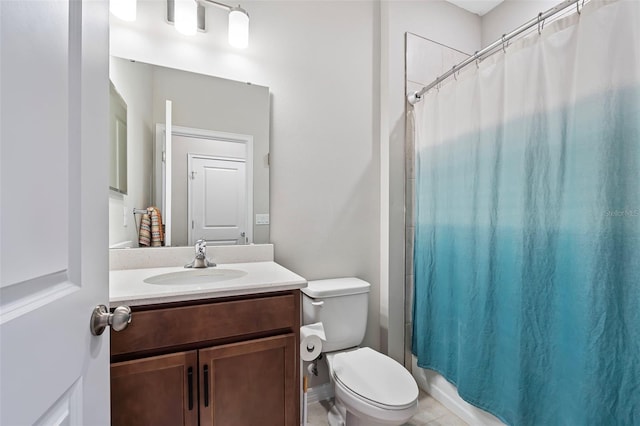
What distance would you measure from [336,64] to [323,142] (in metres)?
0.51

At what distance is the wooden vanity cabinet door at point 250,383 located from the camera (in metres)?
1.04

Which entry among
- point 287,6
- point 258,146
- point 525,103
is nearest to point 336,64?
point 287,6

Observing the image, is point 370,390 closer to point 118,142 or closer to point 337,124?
point 337,124

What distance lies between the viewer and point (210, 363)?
104 cm

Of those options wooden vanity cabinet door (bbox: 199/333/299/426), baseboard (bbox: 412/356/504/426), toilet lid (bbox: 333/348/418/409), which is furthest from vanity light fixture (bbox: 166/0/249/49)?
baseboard (bbox: 412/356/504/426)

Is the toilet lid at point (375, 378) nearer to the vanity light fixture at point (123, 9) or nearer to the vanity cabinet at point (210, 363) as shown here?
the vanity cabinet at point (210, 363)

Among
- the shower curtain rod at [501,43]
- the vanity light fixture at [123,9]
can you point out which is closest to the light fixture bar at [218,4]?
the vanity light fixture at [123,9]

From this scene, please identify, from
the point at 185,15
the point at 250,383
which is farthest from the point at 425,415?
the point at 185,15

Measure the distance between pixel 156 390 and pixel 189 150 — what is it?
3.53ft

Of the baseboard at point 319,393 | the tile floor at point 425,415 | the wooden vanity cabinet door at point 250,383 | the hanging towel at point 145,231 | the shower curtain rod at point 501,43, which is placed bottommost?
the tile floor at point 425,415

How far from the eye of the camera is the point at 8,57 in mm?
354

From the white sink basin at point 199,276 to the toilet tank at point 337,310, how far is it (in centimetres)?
39

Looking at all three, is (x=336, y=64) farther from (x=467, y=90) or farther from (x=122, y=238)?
(x=122, y=238)

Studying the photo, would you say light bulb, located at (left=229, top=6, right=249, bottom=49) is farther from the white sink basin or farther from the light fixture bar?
the white sink basin
